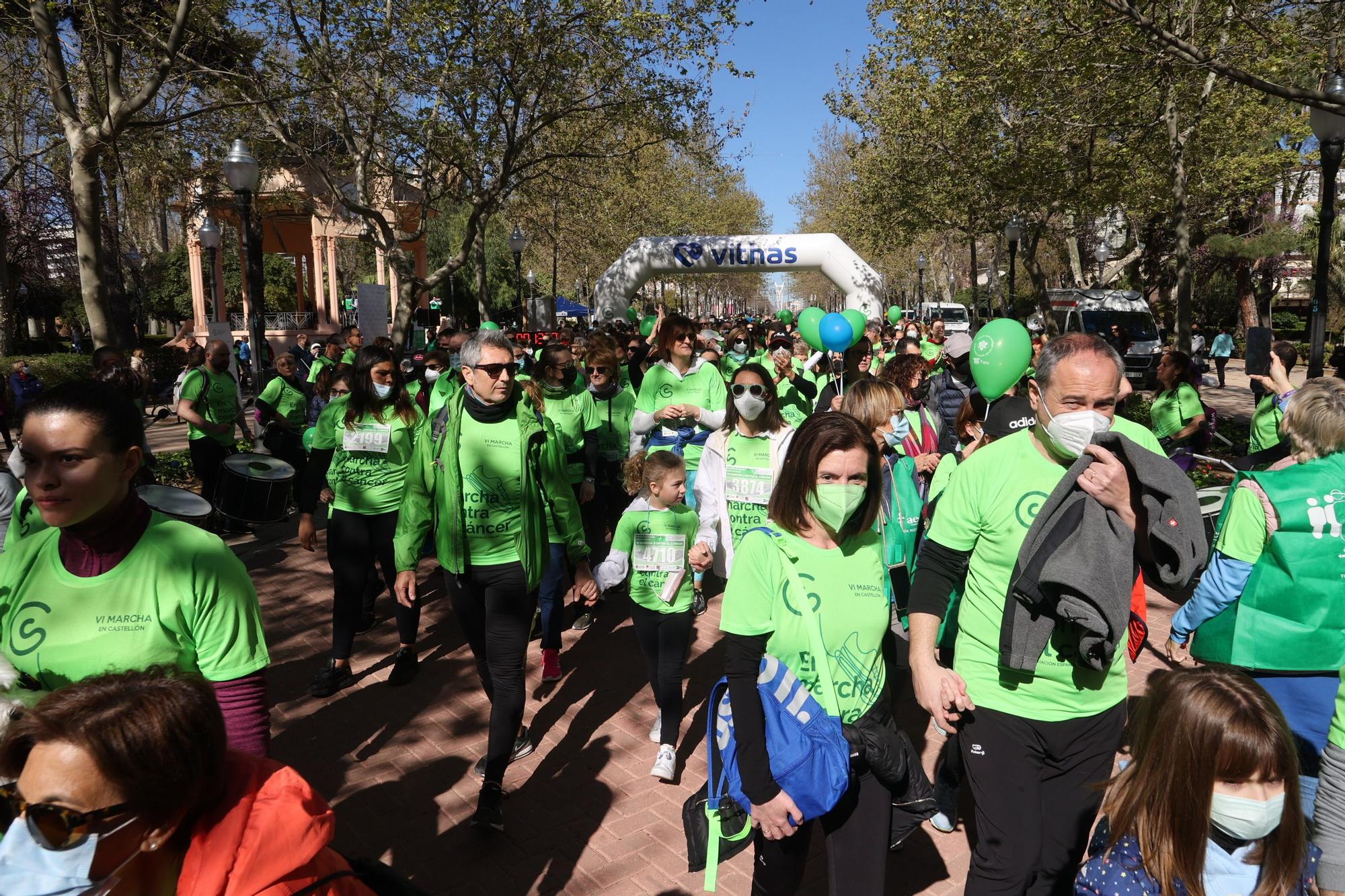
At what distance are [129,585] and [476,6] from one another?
13.1 meters

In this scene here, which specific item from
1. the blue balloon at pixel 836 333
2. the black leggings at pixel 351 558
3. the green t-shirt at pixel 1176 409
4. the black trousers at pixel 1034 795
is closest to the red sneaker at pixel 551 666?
the black leggings at pixel 351 558

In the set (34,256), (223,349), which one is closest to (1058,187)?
(223,349)

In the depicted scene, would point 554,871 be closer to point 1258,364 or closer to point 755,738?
point 755,738

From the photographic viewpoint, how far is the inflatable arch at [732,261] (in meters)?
19.8

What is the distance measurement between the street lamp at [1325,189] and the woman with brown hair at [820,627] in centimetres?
808

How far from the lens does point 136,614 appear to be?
222 cm

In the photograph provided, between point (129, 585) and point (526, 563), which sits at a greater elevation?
point (129, 585)

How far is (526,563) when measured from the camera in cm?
414

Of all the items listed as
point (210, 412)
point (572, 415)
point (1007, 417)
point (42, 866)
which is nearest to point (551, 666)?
point (572, 415)

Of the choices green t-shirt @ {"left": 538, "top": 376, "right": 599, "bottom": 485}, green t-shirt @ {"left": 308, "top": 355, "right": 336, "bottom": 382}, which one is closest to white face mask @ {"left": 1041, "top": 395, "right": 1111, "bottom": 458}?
green t-shirt @ {"left": 538, "top": 376, "right": 599, "bottom": 485}

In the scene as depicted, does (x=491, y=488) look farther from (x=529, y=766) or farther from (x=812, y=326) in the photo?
(x=812, y=326)

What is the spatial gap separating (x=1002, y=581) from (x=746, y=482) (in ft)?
7.20

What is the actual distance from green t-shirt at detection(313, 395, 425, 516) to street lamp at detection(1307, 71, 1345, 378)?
8.21m

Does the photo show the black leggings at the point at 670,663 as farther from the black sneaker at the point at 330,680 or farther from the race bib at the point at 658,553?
the black sneaker at the point at 330,680
